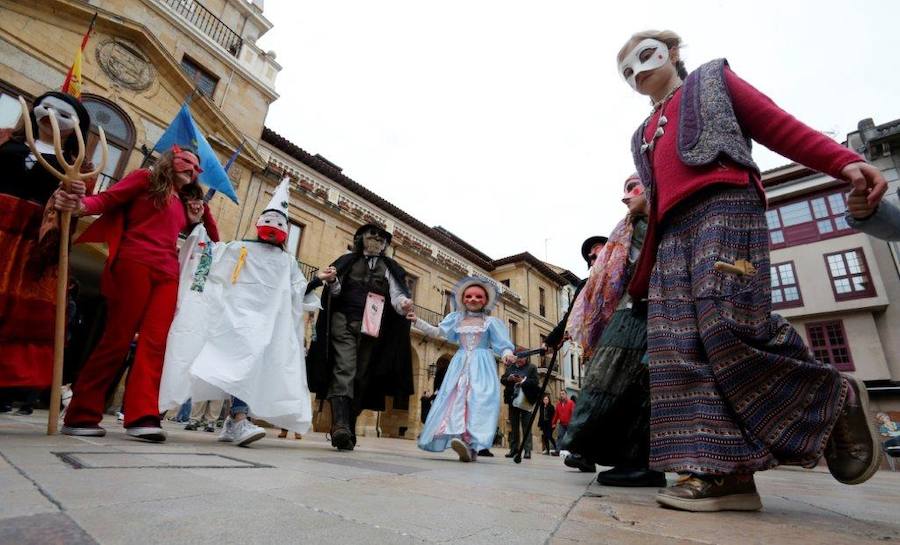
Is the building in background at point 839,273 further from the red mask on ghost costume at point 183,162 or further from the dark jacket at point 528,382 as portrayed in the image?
the red mask on ghost costume at point 183,162

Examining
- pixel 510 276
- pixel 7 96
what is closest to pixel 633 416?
pixel 7 96

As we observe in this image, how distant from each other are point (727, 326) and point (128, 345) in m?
3.38

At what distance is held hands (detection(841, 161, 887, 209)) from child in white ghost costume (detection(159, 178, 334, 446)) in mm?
3410

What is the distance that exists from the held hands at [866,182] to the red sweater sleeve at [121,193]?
12.6 feet

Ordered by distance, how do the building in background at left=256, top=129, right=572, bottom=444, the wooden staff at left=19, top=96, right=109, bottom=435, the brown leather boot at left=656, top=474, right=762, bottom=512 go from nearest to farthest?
the brown leather boot at left=656, top=474, right=762, bottom=512 → the wooden staff at left=19, top=96, right=109, bottom=435 → the building in background at left=256, top=129, right=572, bottom=444

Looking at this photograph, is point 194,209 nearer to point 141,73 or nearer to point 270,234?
point 270,234

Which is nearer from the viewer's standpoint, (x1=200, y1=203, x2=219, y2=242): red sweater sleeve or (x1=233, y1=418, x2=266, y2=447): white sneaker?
(x1=233, y1=418, x2=266, y2=447): white sneaker

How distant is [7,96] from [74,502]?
39.1 feet

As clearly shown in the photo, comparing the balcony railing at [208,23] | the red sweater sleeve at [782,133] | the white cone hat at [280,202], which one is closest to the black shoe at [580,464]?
the red sweater sleeve at [782,133]

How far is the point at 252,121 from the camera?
13.9 metres

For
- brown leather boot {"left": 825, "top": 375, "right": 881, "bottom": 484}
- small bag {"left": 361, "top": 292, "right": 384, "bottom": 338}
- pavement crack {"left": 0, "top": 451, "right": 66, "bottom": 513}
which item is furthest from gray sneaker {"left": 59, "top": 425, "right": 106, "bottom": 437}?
brown leather boot {"left": 825, "top": 375, "right": 881, "bottom": 484}

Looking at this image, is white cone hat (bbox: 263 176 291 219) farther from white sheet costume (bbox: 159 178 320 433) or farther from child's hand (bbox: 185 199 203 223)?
child's hand (bbox: 185 199 203 223)

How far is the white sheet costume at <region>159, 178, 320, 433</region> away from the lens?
124 inches

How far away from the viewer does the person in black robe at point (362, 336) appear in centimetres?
392
